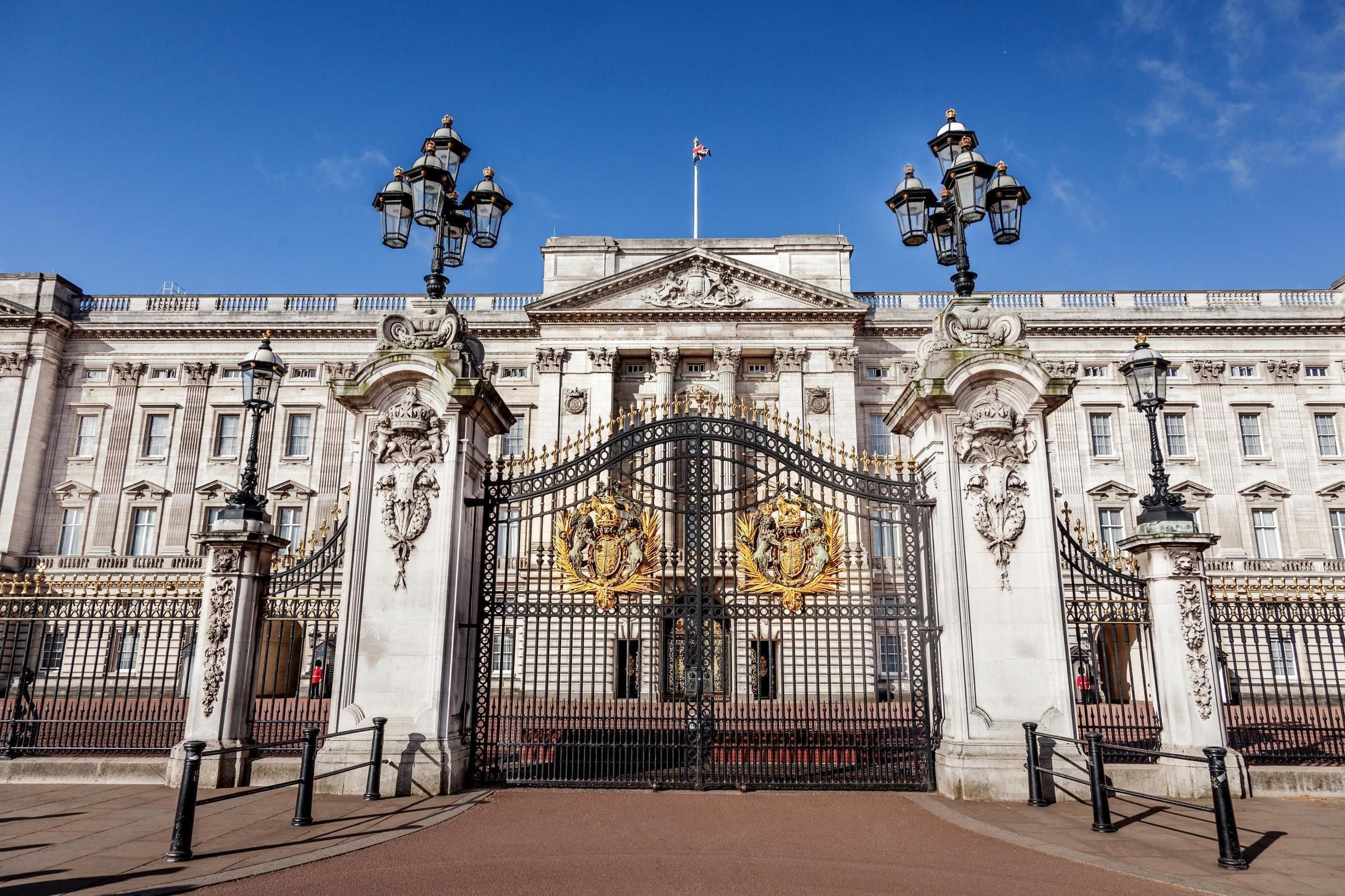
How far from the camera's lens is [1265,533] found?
3759 centimetres

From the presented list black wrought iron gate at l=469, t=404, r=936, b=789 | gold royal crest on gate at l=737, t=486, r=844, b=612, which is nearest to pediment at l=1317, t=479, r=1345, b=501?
black wrought iron gate at l=469, t=404, r=936, b=789

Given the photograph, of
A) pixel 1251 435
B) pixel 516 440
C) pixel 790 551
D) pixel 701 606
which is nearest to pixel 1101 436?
pixel 1251 435

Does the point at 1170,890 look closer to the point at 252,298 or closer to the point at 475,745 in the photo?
the point at 475,745

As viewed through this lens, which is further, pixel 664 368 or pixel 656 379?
pixel 656 379

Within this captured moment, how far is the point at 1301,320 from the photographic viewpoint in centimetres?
3950

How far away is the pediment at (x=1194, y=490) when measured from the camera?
3738 centimetres

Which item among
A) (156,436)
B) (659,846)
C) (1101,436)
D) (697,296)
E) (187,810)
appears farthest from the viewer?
(156,436)

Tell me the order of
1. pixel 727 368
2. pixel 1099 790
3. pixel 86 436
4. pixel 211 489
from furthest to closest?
pixel 86 436 → pixel 211 489 → pixel 727 368 → pixel 1099 790

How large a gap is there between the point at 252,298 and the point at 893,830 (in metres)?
44.0

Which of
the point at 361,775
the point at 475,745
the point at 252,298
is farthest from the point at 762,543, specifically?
the point at 252,298

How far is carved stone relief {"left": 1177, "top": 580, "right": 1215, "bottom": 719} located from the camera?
10195 mm

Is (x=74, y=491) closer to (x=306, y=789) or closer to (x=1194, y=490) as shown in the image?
(x=306, y=789)

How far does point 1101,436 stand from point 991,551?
33.0 m

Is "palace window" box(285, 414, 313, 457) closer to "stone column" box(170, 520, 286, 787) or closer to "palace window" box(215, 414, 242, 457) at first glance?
"palace window" box(215, 414, 242, 457)
